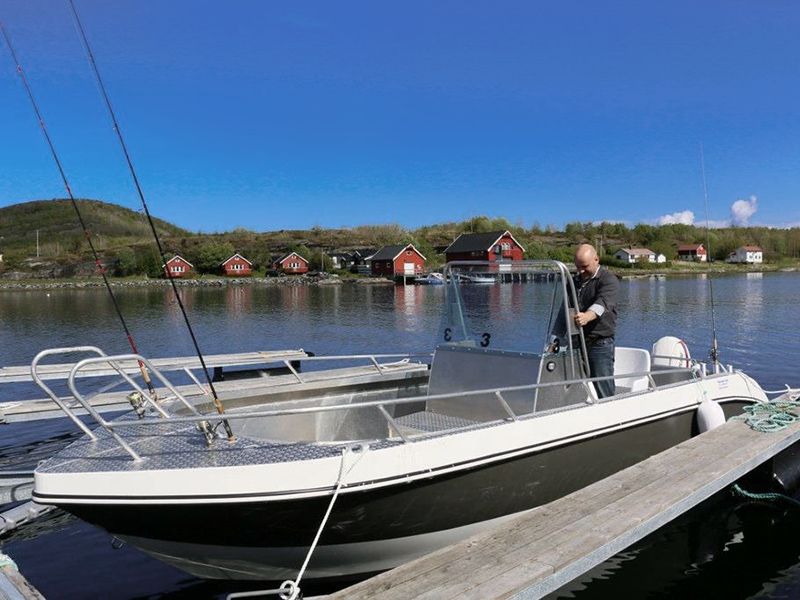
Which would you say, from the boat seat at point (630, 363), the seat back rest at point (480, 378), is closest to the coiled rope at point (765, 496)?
the boat seat at point (630, 363)

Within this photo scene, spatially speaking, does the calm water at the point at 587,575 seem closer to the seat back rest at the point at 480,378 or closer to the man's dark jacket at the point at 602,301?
the seat back rest at the point at 480,378

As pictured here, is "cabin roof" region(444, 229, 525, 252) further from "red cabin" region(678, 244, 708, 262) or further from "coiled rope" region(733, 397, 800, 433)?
"coiled rope" region(733, 397, 800, 433)

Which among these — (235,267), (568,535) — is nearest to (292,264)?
(235,267)

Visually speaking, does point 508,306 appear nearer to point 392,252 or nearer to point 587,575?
point 587,575

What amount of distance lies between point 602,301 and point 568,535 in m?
2.68

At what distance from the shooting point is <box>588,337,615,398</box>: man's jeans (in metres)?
6.70

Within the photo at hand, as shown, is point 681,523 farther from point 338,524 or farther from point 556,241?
point 556,241

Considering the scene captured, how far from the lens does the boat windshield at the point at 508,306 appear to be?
6398mm

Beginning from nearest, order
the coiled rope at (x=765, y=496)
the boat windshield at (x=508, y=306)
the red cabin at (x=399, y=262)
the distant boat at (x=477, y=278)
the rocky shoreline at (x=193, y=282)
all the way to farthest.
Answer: the boat windshield at (x=508, y=306)
the distant boat at (x=477, y=278)
the coiled rope at (x=765, y=496)
the rocky shoreline at (x=193, y=282)
the red cabin at (x=399, y=262)

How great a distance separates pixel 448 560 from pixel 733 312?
113ft

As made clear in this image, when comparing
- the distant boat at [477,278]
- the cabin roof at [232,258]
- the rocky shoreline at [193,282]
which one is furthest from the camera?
the cabin roof at [232,258]

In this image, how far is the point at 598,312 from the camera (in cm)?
654

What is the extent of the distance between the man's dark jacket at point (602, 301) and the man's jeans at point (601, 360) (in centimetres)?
7

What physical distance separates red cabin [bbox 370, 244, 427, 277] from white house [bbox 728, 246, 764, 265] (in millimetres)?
74507
